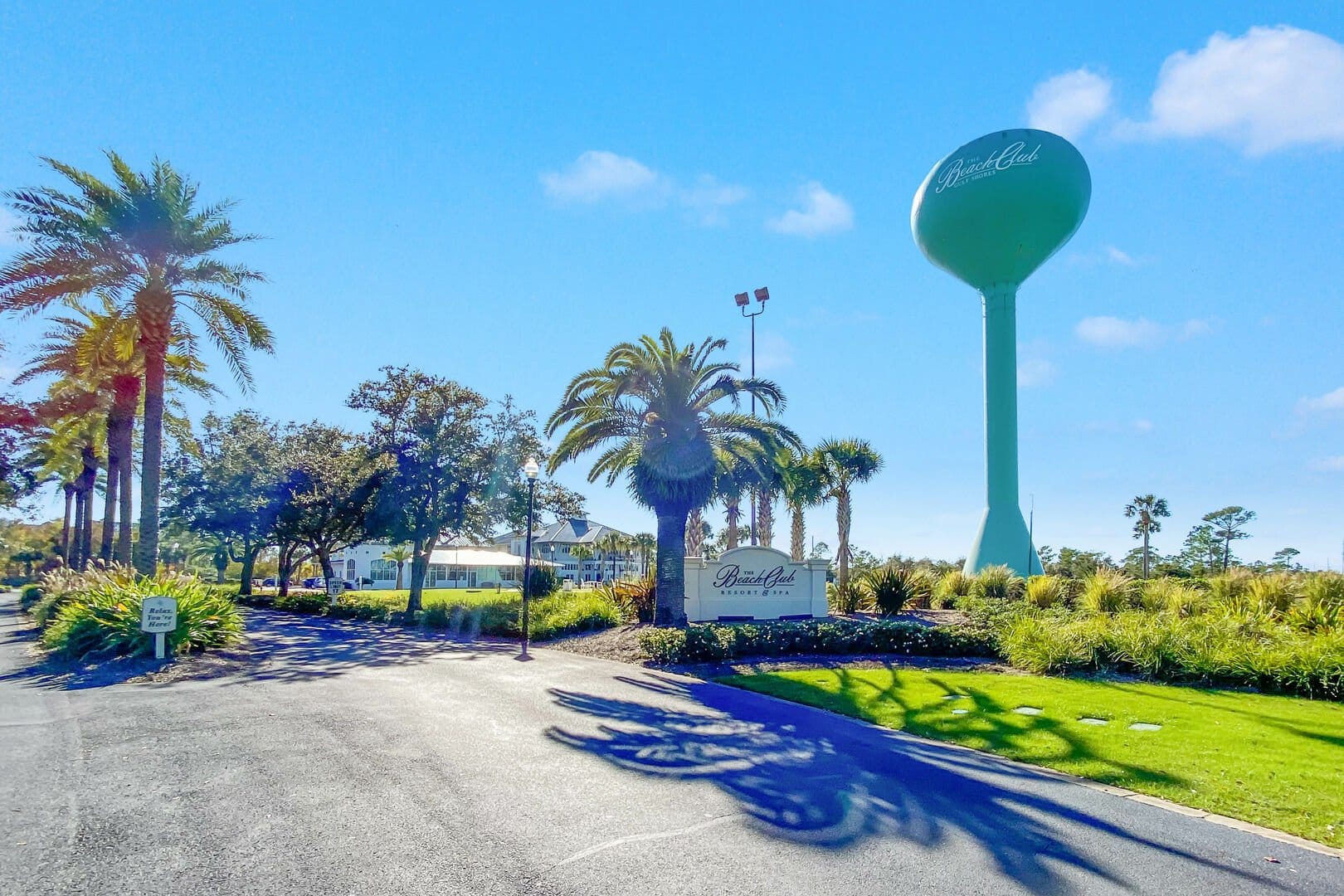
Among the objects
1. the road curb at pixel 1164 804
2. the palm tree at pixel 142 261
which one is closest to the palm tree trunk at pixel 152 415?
the palm tree at pixel 142 261

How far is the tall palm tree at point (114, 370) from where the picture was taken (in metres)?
17.5

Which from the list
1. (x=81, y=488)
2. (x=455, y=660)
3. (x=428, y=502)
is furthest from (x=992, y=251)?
(x=81, y=488)

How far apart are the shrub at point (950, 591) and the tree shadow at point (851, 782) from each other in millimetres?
15976

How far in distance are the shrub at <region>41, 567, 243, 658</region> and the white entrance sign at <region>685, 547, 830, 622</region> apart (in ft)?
35.0

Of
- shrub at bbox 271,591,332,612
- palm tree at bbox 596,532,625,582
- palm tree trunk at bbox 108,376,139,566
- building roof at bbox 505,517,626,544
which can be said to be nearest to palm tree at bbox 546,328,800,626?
palm tree trunk at bbox 108,376,139,566

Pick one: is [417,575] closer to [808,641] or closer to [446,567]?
[808,641]

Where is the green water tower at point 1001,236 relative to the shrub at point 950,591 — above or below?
above

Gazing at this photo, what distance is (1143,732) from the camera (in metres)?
7.83

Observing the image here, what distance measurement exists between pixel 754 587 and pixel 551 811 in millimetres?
15347

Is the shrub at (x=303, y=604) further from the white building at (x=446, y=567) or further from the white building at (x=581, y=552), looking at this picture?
the white building at (x=581, y=552)

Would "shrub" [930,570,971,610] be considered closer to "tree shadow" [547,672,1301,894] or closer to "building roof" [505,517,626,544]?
"tree shadow" [547,672,1301,894]

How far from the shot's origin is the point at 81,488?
30328 millimetres

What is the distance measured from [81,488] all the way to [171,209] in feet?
64.6

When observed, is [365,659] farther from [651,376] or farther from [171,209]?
[171,209]
